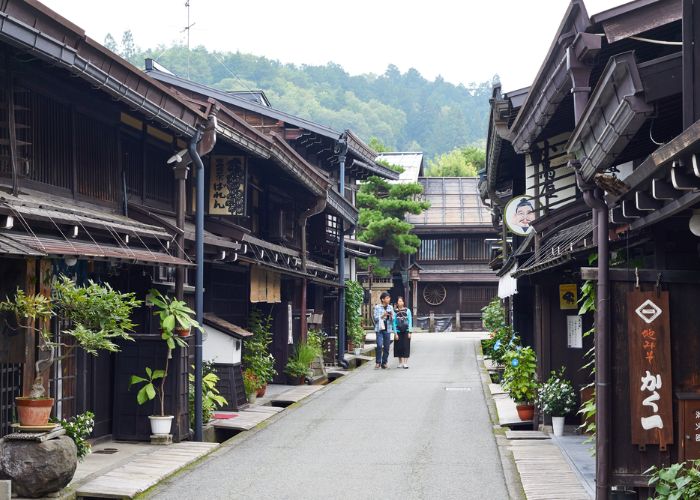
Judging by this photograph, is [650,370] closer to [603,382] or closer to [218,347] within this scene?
[603,382]

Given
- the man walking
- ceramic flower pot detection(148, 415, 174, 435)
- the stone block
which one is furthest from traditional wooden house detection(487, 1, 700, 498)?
the man walking

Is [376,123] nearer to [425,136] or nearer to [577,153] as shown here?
[425,136]

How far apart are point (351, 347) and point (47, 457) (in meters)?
27.1

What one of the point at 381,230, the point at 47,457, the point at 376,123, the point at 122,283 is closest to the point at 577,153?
the point at 47,457

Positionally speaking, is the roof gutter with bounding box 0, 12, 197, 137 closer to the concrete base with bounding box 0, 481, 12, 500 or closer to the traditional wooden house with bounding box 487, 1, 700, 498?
the concrete base with bounding box 0, 481, 12, 500

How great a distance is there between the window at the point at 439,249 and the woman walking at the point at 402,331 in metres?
26.5

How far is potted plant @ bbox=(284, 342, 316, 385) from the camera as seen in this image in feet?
84.6

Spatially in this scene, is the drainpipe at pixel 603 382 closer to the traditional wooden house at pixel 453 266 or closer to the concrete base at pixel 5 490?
the concrete base at pixel 5 490

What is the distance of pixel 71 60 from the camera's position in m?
10.8

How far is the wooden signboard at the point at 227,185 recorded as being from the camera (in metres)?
19.1

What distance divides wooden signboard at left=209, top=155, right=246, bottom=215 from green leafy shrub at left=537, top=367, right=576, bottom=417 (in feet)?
22.9

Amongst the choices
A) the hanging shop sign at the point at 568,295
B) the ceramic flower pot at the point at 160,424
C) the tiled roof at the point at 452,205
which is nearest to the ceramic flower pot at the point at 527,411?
the hanging shop sign at the point at 568,295

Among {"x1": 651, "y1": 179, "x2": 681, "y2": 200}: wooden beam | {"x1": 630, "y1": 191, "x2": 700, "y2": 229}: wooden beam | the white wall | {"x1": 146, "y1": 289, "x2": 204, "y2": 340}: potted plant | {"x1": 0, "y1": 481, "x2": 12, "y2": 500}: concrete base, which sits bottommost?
{"x1": 0, "y1": 481, "x2": 12, "y2": 500}: concrete base

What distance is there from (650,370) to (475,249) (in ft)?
160
